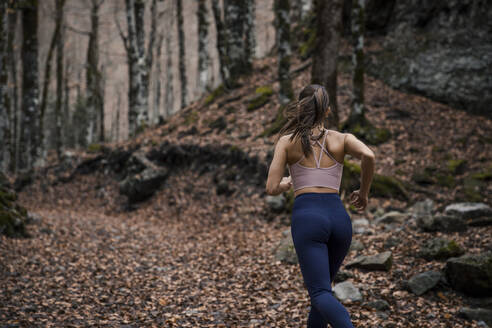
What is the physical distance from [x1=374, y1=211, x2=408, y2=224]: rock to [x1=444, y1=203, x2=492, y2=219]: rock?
0.83 metres

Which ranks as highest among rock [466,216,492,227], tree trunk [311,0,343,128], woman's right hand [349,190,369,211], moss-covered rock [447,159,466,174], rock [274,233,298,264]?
tree trunk [311,0,343,128]

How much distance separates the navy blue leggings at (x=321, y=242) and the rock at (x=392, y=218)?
17.1 ft

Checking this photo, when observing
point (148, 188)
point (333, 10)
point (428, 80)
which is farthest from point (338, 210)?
point (428, 80)

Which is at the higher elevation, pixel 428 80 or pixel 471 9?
pixel 471 9

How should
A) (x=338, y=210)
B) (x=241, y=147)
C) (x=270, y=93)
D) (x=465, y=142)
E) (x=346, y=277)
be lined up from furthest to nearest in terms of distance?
1. (x=270, y=93)
2. (x=241, y=147)
3. (x=465, y=142)
4. (x=346, y=277)
5. (x=338, y=210)

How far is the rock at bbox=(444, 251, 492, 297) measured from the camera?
4570mm

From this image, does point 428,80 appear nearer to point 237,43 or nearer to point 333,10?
point 333,10

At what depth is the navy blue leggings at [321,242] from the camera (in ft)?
8.75

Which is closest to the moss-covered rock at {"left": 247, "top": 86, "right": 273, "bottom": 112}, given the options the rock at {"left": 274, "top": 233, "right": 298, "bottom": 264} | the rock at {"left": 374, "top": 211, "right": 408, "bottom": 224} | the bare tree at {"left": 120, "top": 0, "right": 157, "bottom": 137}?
the bare tree at {"left": 120, "top": 0, "right": 157, "bottom": 137}

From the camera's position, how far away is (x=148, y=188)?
12852 mm

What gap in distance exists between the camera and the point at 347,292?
5.11m

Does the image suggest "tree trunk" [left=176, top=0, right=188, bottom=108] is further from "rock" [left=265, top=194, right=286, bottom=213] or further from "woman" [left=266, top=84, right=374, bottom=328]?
"woman" [left=266, top=84, right=374, bottom=328]

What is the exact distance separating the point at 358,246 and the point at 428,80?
8.81 m

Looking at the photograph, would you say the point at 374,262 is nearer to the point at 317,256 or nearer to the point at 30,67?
the point at 317,256
